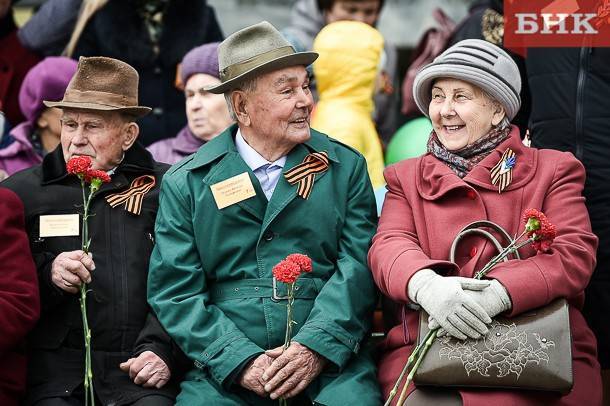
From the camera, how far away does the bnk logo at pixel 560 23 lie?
506 cm

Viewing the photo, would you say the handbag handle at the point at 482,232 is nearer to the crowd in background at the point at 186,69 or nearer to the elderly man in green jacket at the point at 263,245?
the elderly man in green jacket at the point at 263,245

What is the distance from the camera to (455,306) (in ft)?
13.6

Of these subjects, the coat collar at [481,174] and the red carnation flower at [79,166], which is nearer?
the red carnation flower at [79,166]

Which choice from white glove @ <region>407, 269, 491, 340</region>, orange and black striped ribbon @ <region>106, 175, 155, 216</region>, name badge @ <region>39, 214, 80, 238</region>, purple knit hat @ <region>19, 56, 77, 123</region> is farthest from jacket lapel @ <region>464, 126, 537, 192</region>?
purple knit hat @ <region>19, 56, 77, 123</region>

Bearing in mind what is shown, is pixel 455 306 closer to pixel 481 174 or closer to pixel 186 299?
pixel 481 174

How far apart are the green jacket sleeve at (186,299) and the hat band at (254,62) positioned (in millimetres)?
549

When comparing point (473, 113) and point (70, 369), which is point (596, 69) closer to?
point (473, 113)

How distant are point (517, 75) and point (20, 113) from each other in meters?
3.57

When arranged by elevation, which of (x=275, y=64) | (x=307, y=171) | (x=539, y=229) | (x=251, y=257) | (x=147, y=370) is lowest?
(x=147, y=370)

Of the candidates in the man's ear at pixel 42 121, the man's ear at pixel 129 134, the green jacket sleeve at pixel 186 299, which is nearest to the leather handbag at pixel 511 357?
the green jacket sleeve at pixel 186 299

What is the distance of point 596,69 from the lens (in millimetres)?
5004

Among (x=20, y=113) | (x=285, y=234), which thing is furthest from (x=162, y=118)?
(x=285, y=234)

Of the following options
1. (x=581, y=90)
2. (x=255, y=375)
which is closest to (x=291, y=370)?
(x=255, y=375)

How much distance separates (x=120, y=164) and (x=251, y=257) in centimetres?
86
